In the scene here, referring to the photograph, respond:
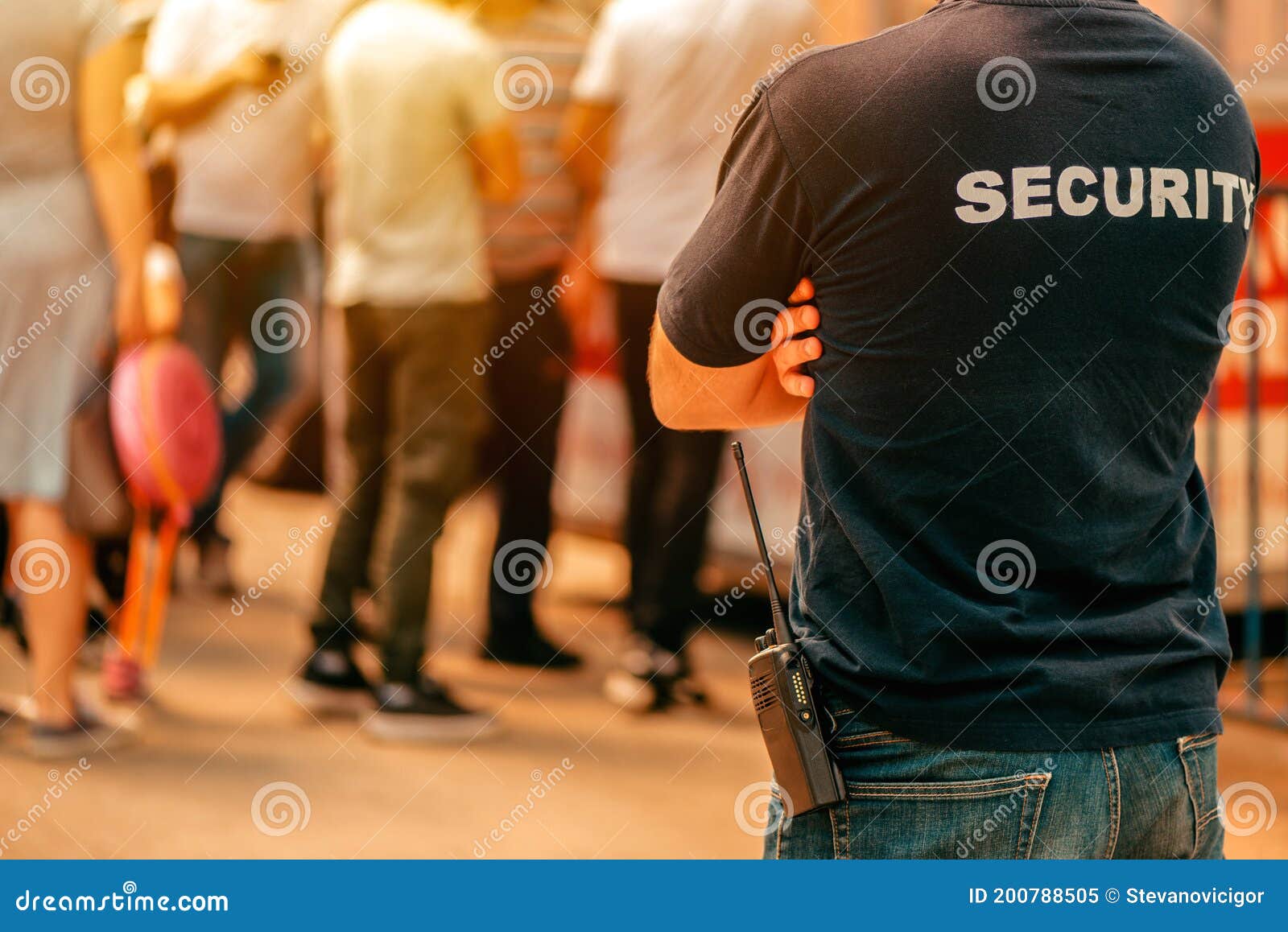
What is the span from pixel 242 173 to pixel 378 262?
3.70 feet

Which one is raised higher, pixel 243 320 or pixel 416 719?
pixel 243 320

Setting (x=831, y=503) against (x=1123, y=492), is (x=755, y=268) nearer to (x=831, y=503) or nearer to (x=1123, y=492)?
(x=831, y=503)

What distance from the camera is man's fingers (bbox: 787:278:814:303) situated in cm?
151

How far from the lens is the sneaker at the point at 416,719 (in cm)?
418

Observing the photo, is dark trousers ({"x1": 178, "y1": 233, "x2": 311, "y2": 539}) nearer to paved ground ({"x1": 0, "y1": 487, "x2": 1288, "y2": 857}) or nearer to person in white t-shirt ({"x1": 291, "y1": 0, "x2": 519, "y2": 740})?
paved ground ({"x1": 0, "y1": 487, "x2": 1288, "y2": 857})

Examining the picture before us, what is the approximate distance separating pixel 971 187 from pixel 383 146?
2.96m

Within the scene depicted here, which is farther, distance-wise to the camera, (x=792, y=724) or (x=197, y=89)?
(x=197, y=89)

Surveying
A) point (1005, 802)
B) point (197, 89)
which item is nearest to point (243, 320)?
point (197, 89)

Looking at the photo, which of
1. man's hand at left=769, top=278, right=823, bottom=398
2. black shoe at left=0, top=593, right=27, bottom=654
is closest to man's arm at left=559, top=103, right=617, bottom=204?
black shoe at left=0, top=593, right=27, bottom=654

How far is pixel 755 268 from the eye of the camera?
4.85ft

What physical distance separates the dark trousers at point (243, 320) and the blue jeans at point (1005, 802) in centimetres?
392

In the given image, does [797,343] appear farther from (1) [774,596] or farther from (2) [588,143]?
(2) [588,143]

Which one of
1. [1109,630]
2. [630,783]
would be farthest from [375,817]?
[1109,630]

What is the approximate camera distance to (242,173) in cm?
505
